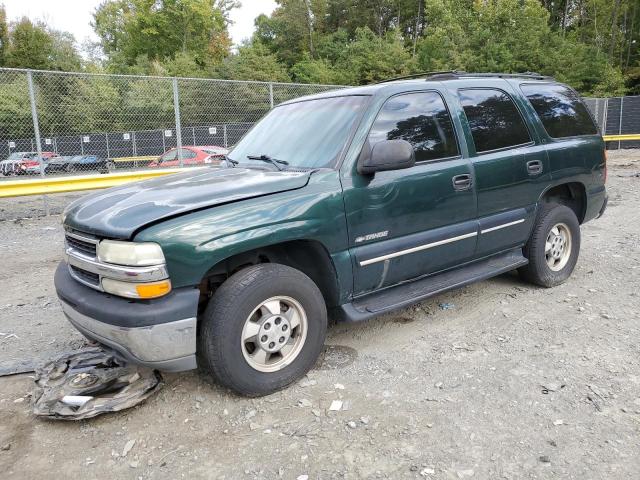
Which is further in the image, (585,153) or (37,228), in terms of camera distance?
(37,228)

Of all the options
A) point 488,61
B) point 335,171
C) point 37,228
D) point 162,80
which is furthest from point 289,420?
point 488,61

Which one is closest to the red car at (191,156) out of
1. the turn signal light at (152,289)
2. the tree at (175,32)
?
the turn signal light at (152,289)

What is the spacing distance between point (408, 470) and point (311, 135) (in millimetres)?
2312

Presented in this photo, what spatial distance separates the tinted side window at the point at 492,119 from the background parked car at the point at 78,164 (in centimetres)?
821

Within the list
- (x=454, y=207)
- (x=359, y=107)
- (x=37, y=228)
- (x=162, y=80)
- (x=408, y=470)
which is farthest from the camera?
(x=162, y=80)

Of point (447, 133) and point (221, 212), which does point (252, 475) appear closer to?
point (221, 212)


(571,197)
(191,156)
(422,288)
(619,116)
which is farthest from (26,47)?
(422,288)

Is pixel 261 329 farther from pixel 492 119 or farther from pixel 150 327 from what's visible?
pixel 492 119

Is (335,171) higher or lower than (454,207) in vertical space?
higher

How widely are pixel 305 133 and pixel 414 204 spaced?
96 centimetres

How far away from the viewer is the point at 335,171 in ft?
10.8

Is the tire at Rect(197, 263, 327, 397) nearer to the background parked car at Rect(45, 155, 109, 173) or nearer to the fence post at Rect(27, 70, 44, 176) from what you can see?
the fence post at Rect(27, 70, 44, 176)

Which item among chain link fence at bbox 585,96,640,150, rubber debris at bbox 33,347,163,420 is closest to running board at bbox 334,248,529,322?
rubber debris at bbox 33,347,163,420

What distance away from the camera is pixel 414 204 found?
3578 mm
